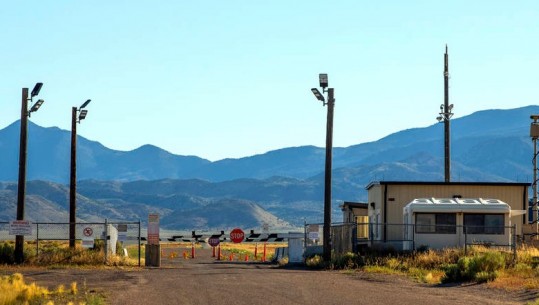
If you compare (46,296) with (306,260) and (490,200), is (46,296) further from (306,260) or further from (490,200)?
(490,200)

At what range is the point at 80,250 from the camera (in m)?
45.3

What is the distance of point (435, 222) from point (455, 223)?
2.88ft

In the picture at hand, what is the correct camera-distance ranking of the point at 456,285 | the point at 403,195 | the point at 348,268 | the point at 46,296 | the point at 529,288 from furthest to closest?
the point at 403,195, the point at 348,268, the point at 456,285, the point at 529,288, the point at 46,296

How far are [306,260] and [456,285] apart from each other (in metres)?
16.3

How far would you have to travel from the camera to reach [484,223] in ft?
155

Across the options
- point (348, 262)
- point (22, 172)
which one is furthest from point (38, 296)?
point (348, 262)

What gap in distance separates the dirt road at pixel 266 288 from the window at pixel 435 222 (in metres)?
8.42

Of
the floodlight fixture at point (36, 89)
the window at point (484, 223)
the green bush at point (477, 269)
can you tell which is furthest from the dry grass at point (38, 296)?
the window at point (484, 223)

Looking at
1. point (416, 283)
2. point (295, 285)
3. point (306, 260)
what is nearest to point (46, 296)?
point (295, 285)

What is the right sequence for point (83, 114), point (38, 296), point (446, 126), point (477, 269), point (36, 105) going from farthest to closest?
point (446, 126)
point (83, 114)
point (36, 105)
point (477, 269)
point (38, 296)

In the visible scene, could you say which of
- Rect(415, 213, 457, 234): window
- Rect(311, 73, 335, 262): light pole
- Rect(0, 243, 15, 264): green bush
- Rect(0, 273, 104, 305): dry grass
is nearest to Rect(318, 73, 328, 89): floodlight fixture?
Rect(311, 73, 335, 262): light pole

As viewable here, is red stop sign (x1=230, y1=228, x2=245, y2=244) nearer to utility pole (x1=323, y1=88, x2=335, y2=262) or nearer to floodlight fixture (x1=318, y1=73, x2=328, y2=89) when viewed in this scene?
utility pole (x1=323, y1=88, x2=335, y2=262)

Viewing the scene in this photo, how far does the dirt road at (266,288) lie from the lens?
2719 cm

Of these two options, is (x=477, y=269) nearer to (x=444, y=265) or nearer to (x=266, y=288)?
(x=444, y=265)
